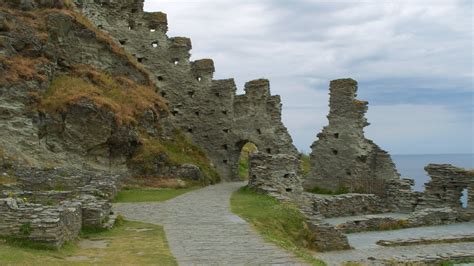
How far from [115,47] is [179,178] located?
11.6 meters

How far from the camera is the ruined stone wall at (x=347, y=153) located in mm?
38250

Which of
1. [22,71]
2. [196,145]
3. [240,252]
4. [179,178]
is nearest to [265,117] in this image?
[196,145]

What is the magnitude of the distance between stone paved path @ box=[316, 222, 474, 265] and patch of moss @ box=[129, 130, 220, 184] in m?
13.5

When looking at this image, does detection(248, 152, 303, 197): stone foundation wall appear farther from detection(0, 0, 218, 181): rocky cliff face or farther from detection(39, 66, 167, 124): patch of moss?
detection(39, 66, 167, 124): patch of moss

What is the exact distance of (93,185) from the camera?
23500 millimetres

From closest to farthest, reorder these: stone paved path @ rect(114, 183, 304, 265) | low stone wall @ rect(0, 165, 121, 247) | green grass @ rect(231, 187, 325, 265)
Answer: stone paved path @ rect(114, 183, 304, 265) < low stone wall @ rect(0, 165, 121, 247) < green grass @ rect(231, 187, 325, 265)

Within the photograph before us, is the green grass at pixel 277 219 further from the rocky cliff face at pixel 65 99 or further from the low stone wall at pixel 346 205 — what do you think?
the rocky cliff face at pixel 65 99

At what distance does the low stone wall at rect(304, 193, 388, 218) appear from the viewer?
30875mm

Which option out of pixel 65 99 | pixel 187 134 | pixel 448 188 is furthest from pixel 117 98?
pixel 448 188

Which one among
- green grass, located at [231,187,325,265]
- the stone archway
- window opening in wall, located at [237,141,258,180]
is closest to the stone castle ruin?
the stone archway

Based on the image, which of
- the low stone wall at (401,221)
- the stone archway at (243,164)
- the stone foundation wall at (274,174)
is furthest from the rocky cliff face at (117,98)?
the low stone wall at (401,221)

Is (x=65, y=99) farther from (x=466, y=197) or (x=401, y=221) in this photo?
(x=466, y=197)

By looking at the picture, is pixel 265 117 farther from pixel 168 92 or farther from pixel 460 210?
pixel 460 210

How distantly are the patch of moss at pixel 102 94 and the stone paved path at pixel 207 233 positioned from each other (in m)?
8.67
